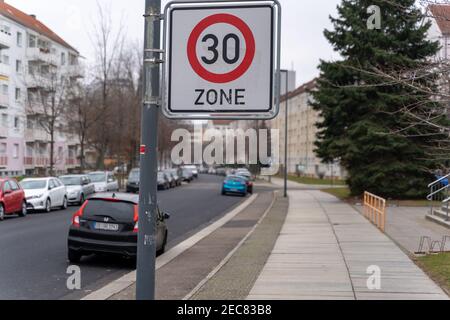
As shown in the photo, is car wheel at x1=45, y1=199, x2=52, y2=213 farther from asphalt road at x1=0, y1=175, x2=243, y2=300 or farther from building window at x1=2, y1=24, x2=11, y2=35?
building window at x1=2, y1=24, x2=11, y2=35

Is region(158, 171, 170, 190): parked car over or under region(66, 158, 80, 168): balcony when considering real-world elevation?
under

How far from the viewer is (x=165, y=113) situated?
131 inches

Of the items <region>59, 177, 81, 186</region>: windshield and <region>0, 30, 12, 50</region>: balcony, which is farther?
<region>0, 30, 12, 50</region>: balcony

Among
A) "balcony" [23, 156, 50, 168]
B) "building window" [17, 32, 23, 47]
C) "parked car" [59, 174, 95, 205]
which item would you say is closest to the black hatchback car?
"parked car" [59, 174, 95, 205]

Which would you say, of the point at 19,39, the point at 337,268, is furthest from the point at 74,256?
the point at 19,39

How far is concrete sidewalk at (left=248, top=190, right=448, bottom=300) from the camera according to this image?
348 inches

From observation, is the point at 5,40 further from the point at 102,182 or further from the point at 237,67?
the point at 237,67

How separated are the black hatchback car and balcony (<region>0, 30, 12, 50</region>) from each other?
48.2 metres

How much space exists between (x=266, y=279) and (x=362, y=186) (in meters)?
26.4

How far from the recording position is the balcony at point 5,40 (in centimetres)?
5675

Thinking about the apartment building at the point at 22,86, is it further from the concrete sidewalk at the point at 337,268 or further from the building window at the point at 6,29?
the concrete sidewalk at the point at 337,268

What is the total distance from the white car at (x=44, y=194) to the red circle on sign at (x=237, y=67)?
24.1 metres
